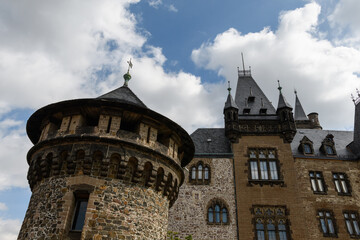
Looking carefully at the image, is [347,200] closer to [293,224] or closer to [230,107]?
[293,224]

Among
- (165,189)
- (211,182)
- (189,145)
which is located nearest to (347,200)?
(211,182)

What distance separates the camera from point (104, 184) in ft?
31.3

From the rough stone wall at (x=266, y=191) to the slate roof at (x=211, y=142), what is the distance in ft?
3.32

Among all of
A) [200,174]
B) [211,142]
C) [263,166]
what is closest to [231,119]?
[211,142]

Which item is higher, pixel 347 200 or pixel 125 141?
pixel 347 200

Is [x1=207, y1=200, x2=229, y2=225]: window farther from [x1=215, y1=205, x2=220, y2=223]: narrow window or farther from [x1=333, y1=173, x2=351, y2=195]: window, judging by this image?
[x1=333, y1=173, x2=351, y2=195]: window

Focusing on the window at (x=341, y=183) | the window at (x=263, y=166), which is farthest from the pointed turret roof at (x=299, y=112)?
the window at (x=263, y=166)

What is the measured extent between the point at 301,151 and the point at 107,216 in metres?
18.5

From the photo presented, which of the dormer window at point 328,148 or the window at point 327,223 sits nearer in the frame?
the window at point 327,223

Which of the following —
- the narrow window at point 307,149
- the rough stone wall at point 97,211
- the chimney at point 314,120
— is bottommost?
the rough stone wall at point 97,211

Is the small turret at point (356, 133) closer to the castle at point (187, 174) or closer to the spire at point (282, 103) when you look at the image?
the castle at point (187, 174)

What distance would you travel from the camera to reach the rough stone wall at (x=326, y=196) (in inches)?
767

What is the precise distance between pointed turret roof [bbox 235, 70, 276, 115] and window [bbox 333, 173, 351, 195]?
7.00 m

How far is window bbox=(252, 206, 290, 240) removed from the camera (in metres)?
18.5
